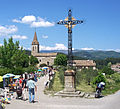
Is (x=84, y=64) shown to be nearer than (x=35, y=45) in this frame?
Yes

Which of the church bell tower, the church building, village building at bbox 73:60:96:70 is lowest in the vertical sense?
village building at bbox 73:60:96:70

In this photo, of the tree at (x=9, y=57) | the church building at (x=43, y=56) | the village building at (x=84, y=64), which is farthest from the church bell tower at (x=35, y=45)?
the tree at (x=9, y=57)

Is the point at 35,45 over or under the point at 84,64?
over

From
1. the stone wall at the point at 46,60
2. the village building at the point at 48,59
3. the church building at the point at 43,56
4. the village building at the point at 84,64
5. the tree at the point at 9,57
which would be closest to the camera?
the tree at the point at 9,57

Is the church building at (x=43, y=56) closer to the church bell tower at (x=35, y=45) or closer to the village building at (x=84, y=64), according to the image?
the church bell tower at (x=35, y=45)

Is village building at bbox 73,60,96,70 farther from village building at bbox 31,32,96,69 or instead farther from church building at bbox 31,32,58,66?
church building at bbox 31,32,58,66

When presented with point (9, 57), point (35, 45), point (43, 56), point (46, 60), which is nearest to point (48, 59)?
point (46, 60)

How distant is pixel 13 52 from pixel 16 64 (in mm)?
2289

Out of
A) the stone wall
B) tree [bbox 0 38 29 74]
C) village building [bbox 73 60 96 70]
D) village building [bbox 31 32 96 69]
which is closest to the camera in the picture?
tree [bbox 0 38 29 74]

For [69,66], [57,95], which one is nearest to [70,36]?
[69,66]

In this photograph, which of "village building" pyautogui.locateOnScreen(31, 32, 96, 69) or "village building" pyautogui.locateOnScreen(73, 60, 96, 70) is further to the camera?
"village building" pyautogui.locateOnScreen(31, 32, 96, 69)

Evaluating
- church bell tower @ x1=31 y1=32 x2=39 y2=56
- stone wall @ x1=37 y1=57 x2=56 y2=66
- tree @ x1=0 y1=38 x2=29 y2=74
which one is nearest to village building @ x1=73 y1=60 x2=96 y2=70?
stone wall @ x1=37 y1=57 x2=56 y2=66

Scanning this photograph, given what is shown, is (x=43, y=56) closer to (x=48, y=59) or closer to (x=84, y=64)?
(x=48, y=59)

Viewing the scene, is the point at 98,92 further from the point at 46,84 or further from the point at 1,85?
the point at 1,85
